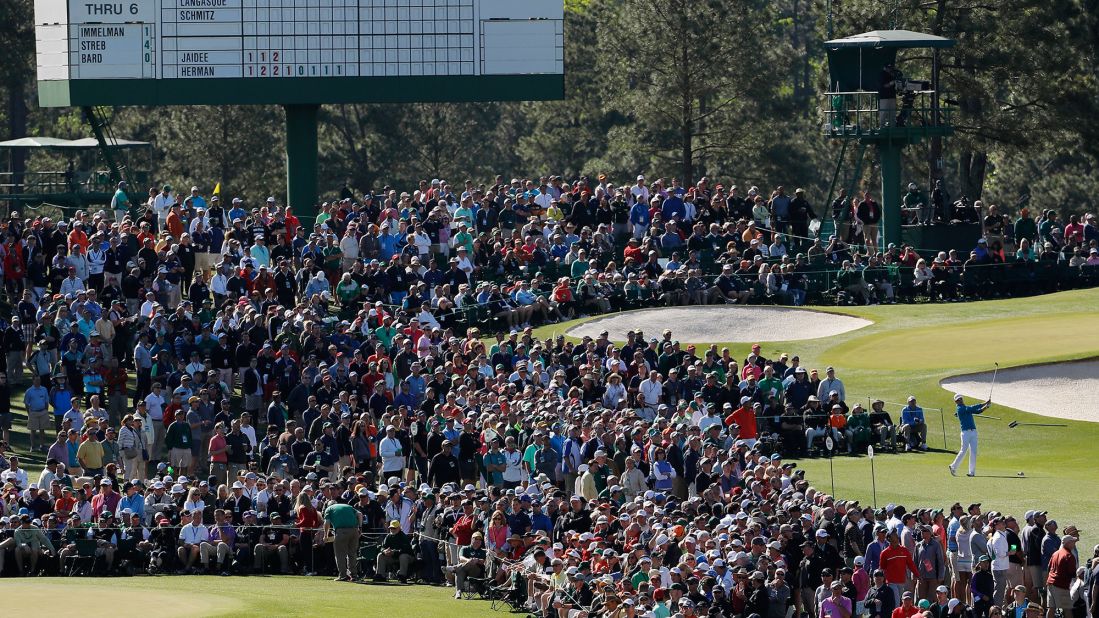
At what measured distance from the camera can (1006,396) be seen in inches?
1432

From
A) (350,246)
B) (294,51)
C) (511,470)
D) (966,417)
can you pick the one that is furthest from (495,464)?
(294,51)

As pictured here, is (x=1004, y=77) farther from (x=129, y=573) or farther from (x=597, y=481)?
(x=129, y=573)

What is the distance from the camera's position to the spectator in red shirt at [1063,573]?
75.6 ft

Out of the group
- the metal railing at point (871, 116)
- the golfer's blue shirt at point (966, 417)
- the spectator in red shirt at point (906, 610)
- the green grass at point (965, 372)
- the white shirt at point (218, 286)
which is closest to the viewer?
the spectator in red shirt at point (906, 610)

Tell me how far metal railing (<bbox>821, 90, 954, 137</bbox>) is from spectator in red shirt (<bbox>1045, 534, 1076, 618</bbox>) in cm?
2723

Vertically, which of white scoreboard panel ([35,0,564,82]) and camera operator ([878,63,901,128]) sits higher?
white scoreboard panel ([35,0,564,82])

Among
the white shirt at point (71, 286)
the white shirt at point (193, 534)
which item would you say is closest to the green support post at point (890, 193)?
the white shirt at point (71, 286)

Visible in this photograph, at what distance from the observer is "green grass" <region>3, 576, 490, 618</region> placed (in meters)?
23.2

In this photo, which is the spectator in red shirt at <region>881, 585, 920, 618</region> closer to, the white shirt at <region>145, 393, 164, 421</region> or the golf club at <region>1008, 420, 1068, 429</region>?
the golf club at <region>1008, 420, 1068, 429</region>

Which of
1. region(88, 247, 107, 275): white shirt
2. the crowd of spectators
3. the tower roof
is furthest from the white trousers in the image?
the tower roof

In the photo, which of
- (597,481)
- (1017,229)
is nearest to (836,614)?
(597,481)

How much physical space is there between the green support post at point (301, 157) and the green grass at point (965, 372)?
29.2ft

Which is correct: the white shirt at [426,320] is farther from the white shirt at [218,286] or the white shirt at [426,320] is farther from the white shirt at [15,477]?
the white shirt at [15,477]

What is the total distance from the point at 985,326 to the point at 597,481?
52.4 feet
